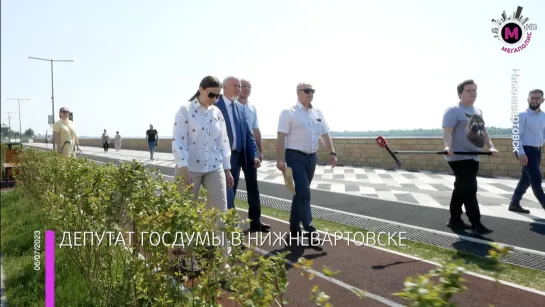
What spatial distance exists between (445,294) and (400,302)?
2.55 meters

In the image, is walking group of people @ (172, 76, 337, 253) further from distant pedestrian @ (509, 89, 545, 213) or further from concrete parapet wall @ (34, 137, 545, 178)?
concrete parapet wall @ (34, 137, 545, 178)

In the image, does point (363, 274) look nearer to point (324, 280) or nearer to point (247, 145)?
point (324, 280)

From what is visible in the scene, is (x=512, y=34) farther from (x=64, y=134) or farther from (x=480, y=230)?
(x=64, y=134)

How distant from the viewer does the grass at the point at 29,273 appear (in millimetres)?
3779

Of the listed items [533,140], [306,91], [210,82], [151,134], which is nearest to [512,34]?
[533,140]

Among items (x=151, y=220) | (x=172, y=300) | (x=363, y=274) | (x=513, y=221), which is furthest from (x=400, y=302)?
(x=513, y=221)

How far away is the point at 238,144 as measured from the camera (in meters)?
5.56

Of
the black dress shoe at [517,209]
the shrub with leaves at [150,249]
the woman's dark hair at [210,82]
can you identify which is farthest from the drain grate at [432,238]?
the woman's dark hair at [210,82]

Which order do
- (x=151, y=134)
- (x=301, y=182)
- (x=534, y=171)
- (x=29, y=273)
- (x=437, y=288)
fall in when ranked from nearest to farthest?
(x=437, y=288), (x=29, y=273), (x=301, y=182), (x=534, y=171), (x=151, y=134)

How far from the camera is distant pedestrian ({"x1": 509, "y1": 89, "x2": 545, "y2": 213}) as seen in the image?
674 cm

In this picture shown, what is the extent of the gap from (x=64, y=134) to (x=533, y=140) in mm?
9510

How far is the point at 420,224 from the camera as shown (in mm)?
6402

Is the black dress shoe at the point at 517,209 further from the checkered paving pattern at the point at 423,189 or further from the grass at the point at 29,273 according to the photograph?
the grass at the point at 29,273

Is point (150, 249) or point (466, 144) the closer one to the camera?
point (150, 249)
